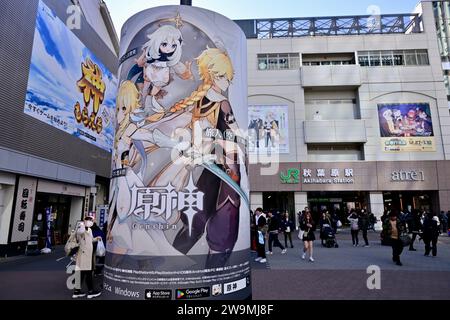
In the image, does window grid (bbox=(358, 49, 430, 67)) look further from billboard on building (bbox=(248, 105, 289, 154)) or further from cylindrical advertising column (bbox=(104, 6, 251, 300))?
cylindrical advertising column (bbox=(104, 6, 251, 300))

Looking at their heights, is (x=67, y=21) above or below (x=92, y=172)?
above

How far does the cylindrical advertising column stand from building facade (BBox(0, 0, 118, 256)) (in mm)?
10536

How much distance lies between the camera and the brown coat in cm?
622

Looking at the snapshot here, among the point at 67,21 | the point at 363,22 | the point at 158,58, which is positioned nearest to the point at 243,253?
the point at 158,58

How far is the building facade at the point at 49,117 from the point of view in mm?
12172

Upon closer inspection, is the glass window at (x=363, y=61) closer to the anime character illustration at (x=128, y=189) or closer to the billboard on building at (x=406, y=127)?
the billboard on building at (x=406, y=127)

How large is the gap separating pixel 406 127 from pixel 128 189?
26419 mm

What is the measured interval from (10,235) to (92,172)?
296 inches

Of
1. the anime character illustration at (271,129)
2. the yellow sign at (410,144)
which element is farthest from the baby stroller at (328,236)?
the yellow sign at (410,144)

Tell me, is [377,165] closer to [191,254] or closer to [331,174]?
[331,174]

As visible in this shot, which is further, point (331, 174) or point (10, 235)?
point (331, 174)

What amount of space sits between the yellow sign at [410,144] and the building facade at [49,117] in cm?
2264

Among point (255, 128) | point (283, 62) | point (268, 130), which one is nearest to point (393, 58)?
point (283, 62)

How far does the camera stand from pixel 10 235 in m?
12.2
